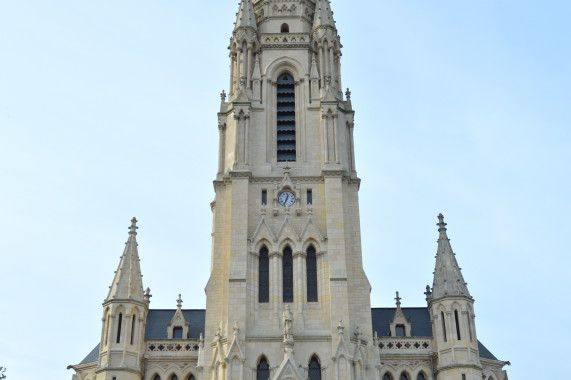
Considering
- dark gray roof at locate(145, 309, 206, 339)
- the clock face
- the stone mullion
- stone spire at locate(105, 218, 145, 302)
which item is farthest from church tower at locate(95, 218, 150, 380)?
the clock face

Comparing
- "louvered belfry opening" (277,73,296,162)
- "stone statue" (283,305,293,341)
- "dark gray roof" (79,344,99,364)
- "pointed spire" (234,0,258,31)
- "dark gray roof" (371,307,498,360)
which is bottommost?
"stone statue" (283,305,293,341)

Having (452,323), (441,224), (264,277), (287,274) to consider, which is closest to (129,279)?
(264,277)

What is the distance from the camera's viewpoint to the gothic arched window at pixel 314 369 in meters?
38.9

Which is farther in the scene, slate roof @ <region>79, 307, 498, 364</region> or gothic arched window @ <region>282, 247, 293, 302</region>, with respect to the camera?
slate roof @ <region>79, 307, 498, 364</region>

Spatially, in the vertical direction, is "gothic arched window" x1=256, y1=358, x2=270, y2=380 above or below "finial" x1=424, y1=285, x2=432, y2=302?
below

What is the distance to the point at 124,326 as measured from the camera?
4094 centimetres

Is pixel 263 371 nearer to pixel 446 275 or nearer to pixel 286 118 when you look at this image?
pixel 446 275

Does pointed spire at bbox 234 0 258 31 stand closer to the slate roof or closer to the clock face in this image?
the clock face

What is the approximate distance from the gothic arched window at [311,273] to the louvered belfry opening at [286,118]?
643 centimetres

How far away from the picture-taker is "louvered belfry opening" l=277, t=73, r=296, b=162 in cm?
4622

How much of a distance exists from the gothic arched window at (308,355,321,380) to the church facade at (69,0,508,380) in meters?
0.05

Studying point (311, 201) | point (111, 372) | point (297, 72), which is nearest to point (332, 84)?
point (297, 72)

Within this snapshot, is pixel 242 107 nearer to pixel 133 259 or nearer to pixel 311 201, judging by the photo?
pixel 311 201

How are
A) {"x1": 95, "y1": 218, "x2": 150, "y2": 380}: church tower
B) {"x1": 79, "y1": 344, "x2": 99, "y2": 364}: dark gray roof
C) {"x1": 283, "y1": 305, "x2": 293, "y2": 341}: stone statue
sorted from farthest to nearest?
{"x1": 79, "y1": 344, "x2": 99, "y2": 364}: dark gray roof → {"x1": 95, "y1": 218, "x2": 150, "y2": 380}: church tower → {"x1": 283, "y1": 305, "x2": 293, "y2": 341}: stone statue
